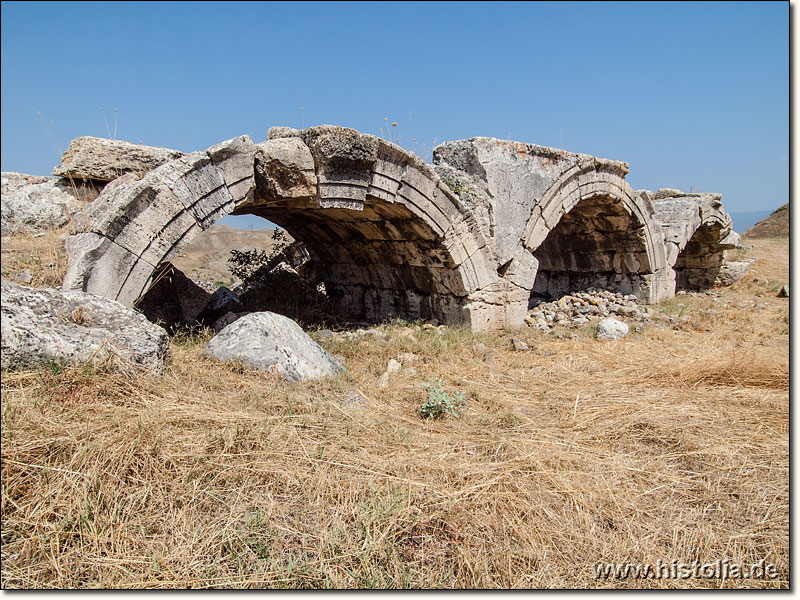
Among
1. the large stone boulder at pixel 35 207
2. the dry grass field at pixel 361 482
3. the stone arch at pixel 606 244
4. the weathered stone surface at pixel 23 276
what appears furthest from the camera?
the stone arch at pixel 606 244

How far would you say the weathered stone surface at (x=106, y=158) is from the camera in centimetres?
493

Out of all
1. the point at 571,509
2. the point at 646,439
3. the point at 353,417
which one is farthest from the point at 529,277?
the point at 571,509

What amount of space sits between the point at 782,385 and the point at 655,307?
488 centimetres

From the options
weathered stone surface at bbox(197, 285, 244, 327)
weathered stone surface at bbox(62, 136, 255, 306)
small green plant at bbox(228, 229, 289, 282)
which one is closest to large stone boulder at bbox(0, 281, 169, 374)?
weathered stone surface at bbox(62, 136, 255, 306)

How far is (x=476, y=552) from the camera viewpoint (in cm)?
217

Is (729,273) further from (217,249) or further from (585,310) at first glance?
(217,249)

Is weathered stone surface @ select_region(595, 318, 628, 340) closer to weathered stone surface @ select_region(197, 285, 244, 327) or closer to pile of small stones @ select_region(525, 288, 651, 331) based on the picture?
pile of small stones @ select_region(525, 288, 651, 331)

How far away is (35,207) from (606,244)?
8418 mm

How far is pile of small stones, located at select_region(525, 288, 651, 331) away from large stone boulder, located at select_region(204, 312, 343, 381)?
12.8 feet

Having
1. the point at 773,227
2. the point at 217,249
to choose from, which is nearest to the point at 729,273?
the point at 773,227

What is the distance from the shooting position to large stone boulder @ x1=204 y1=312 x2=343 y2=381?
3809mm

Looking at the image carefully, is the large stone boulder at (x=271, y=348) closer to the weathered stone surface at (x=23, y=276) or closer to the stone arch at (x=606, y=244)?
the weathered stone surface at (x=23, y=276)

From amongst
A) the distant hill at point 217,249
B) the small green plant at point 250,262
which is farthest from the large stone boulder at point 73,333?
the distant hill at point 217,249

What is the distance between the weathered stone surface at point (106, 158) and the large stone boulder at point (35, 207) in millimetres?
209
